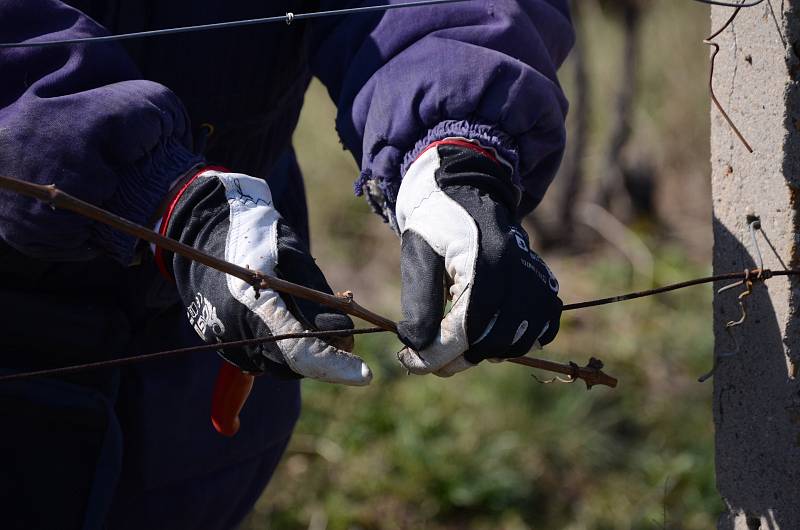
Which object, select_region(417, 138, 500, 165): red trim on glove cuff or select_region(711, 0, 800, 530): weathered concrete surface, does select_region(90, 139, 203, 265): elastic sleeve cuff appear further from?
select_region(711, 0, 800, 530): weathered concrete surface

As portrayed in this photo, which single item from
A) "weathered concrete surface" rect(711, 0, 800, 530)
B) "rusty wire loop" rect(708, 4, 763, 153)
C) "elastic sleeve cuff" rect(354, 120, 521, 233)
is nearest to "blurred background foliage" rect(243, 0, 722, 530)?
"weathered concrete surface" rect(711, 0, 800, 530)

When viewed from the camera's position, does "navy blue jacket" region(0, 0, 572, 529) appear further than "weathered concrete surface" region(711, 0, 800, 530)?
No

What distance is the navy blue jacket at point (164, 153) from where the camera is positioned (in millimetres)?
1317

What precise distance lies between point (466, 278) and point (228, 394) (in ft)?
1.51

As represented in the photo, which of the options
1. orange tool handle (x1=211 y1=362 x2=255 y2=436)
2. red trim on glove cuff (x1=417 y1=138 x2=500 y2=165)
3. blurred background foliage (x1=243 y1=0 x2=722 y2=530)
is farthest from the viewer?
blurred background foliage (x1=243 y1=0 x2=722 y2=530)

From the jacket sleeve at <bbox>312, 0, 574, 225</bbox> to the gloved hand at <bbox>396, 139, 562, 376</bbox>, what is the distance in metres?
0.08

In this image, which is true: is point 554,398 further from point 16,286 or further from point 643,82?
point 643,82

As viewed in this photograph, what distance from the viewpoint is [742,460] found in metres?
1.62

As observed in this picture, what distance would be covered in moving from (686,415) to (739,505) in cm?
174

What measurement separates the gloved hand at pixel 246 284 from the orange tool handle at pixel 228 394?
125mm

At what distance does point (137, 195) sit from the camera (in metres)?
1.36

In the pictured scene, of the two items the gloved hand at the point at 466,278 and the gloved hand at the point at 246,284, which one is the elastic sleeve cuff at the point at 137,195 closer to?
the gloved hand at the point at 246,284

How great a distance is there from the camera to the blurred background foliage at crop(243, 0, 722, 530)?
2.99m

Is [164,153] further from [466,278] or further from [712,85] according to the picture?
[712,85]
